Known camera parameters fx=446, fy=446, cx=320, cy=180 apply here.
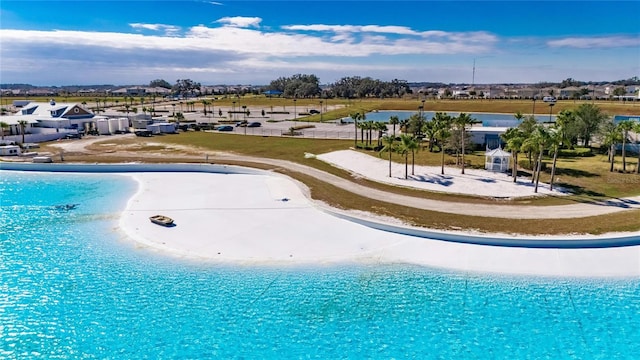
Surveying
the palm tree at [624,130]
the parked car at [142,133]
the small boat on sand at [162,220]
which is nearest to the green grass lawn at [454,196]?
the palm tree at [624,130]

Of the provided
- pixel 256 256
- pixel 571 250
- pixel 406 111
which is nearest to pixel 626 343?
pixel 571 250

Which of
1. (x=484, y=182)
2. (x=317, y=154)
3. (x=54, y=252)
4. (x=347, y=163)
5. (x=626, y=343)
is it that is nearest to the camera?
(x=626, y=343)

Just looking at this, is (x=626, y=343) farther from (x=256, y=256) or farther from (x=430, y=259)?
(x=256, y=256)

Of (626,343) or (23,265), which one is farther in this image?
(23,265)

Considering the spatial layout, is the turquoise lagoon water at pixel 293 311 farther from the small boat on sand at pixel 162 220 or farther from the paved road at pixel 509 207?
the paved road at pixel 509 207

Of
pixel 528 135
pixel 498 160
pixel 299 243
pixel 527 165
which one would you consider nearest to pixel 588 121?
pixel 527 165

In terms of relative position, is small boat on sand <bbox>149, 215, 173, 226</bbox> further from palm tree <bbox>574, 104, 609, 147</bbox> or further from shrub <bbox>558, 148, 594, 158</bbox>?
palm tree <bbox>574, 104, 609, 147</bbox>
